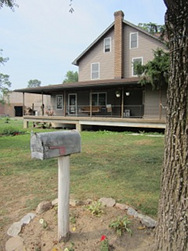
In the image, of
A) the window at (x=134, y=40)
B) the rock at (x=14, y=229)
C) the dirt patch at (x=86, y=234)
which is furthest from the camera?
the window at (x=134, y=40)

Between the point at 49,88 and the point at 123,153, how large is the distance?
1087cm

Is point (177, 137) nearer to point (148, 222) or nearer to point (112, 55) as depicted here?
point (148, 222)

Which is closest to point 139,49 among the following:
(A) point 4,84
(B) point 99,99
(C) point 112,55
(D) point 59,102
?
(C) point 112,55

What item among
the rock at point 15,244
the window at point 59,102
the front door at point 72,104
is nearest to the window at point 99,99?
the front door at point 72,104

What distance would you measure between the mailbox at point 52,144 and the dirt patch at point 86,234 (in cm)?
92

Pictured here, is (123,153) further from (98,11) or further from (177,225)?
(177,225)

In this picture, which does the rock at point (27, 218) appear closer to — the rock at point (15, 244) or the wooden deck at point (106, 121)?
the rock at point (15, 244)

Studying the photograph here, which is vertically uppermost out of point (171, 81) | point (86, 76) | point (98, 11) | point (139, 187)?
point (86, 76)

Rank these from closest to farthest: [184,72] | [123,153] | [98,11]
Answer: [184,72], [98,11], [123,153]

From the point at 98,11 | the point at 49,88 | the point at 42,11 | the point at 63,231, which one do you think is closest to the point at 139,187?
the point at 63,231

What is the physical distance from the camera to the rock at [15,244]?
2041 millimetres

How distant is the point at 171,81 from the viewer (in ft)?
5.59

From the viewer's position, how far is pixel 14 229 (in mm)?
2395

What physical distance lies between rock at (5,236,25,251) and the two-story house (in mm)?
10880
